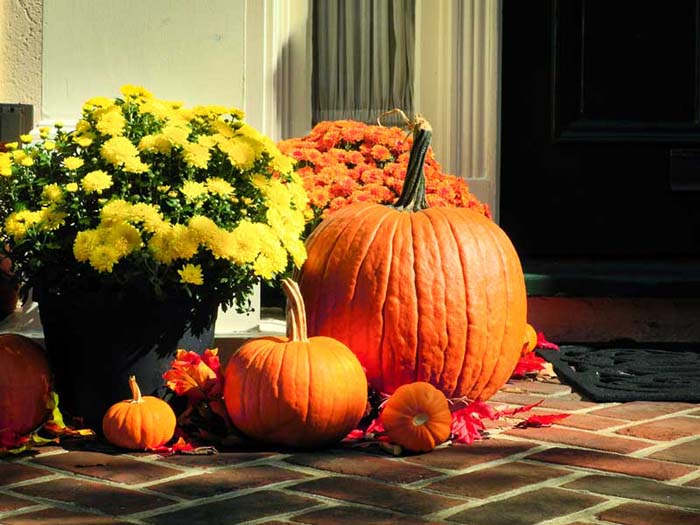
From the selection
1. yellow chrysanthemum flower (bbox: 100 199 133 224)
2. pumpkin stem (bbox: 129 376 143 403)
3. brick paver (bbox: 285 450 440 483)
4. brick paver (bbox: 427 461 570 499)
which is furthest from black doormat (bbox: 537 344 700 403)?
yellow chrysanthemum flower (bbox: 100 199 133 224)

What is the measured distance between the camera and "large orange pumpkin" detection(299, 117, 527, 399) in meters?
3.43

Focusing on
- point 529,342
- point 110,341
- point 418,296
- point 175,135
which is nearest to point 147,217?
point 175,135

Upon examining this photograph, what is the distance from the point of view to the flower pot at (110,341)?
10.5 ft

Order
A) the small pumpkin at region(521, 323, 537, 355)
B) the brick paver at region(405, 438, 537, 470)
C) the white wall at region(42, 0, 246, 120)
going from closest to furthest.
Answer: the brick paver at region(405, 438, 537, 470), the white wall at region(42, 0, 246, 120), the small pumpkin at region(521, 323, 537, 355)

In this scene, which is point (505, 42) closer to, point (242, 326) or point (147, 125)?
point (242, 326)

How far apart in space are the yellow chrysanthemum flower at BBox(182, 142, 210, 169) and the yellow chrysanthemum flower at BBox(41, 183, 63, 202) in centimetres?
35

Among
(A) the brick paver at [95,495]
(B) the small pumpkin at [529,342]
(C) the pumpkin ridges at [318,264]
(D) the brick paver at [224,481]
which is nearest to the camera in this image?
(A) the brick paver at [95,495]

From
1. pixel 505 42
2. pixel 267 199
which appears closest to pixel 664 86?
pixel 505 42

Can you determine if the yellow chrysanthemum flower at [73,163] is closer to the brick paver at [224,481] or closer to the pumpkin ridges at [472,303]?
the brick paver at [224,481]

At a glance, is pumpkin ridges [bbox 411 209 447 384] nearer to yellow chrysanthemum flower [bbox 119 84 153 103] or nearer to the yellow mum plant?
the yellow mum plant

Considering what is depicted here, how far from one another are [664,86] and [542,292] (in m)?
1.03

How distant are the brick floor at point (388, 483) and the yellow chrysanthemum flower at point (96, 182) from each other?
2.22 ft

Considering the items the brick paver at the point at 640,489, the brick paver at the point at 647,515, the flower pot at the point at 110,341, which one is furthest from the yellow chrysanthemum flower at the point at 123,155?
the brick paver at the point at 647,515

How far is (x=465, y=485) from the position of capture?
108 inches
